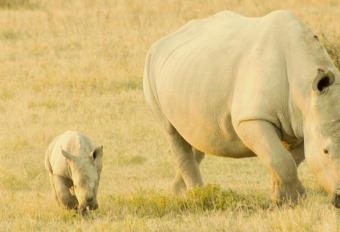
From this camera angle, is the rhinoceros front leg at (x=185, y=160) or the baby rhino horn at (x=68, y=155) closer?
the baby rhino horn at (x=68, y=155)

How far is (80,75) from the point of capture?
15.2 metres

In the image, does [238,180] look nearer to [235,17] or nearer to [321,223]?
[235,17]

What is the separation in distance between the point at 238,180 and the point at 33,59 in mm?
8466

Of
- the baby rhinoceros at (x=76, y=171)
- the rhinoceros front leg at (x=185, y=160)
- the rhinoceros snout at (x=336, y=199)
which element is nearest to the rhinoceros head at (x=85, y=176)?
the baby rhinoceros at (x=76, y=171)

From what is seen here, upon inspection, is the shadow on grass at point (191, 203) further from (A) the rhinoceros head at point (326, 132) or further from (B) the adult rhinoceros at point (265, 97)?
(A) the rhinoceros head at point (326, 132)

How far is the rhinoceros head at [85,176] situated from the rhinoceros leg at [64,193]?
127 millimetres

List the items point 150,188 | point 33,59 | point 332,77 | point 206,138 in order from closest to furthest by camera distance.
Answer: point 332,77 → point 206,138 → point 150,188 → point 33,59

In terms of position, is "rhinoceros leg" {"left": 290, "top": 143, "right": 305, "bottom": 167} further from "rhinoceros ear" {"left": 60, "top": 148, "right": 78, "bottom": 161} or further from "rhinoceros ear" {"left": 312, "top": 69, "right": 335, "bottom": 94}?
"rhinoceros ear" {"left": 60, "top": 148, "right": 78, "bottom": 161}

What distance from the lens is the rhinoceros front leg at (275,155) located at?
21.8 ft

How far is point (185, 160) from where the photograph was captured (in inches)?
342

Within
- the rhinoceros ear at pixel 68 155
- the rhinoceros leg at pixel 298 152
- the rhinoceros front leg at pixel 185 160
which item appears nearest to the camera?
the rhinoceros leg at pixel 298 152

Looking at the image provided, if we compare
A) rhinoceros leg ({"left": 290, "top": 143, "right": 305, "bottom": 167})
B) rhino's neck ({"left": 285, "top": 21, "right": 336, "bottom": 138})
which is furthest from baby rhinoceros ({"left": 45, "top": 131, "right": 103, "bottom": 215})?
rhino's neck ({"left": 285, "top": 21, "right": 336, "bottom": 138})

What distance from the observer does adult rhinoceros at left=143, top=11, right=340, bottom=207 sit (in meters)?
6.25

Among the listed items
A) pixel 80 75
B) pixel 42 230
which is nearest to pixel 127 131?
pixel 80 75
